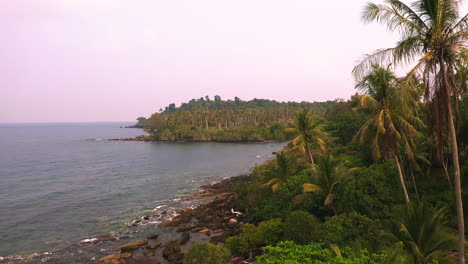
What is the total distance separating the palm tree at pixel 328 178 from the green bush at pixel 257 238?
383cm

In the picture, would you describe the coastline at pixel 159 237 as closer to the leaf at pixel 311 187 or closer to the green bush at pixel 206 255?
the green bush at pixel 206 255

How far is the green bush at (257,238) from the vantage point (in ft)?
68.2

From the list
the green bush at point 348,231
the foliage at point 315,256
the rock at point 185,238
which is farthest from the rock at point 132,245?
the foliage at point 315,256

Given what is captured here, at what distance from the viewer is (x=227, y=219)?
28.8m

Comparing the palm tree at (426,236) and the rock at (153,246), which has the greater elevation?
the palm tree at (426,236)

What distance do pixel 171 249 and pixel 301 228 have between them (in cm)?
1023

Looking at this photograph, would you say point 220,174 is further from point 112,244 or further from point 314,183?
point 314,183


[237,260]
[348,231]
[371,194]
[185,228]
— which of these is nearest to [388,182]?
[371,194]

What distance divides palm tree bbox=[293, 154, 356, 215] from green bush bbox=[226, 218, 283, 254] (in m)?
3.83

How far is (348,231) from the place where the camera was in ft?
53.3

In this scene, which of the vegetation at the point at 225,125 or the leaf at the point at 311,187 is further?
the vegetation at the point at 225,125

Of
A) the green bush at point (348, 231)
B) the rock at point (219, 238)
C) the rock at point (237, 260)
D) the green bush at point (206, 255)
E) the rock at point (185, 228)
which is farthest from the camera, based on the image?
the rock at point (185, 228)

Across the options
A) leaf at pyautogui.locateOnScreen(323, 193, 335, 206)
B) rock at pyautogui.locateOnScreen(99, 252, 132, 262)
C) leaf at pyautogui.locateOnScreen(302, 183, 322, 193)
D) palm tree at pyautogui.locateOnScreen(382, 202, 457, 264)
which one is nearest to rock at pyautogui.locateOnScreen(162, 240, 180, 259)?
rock at pyautogui.locateOnScreen(99, 252, 132, 262)

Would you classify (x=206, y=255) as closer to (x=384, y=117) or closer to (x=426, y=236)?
(x=426, y=236)
